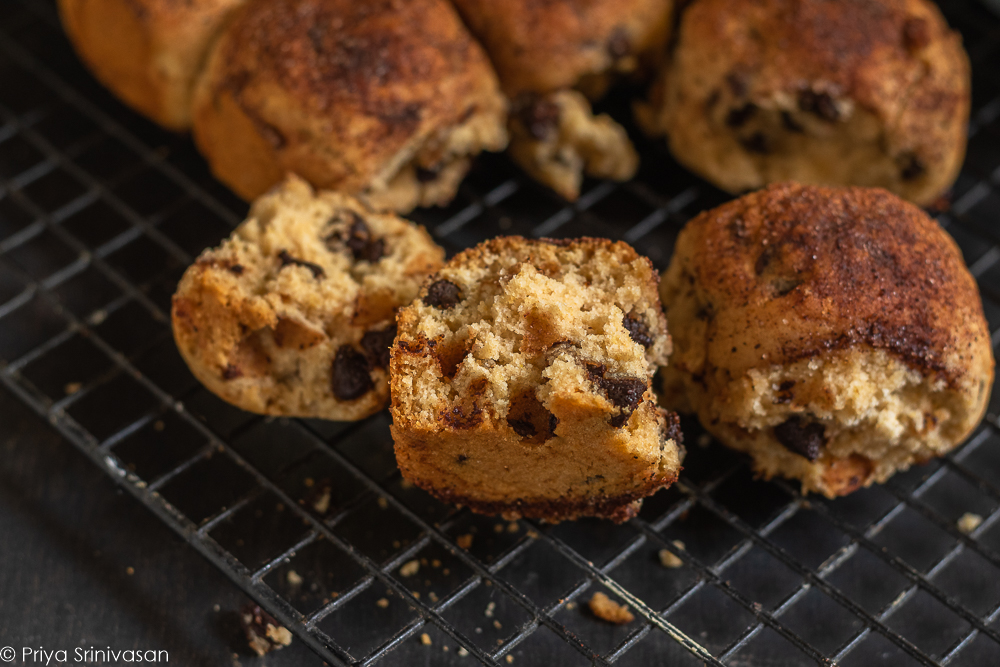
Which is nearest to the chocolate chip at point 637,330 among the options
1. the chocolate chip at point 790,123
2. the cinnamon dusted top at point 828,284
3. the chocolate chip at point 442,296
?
the cinnamon dusted top at point 828,284

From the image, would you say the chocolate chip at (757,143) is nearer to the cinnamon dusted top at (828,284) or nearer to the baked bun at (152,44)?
the cinnamon dusted top at (828,284)

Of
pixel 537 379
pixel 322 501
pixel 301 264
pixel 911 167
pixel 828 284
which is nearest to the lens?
pixel 537 379

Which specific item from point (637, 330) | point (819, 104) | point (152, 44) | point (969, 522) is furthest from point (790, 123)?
point (152, 44)

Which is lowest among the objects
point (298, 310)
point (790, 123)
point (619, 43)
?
point (298, 310)

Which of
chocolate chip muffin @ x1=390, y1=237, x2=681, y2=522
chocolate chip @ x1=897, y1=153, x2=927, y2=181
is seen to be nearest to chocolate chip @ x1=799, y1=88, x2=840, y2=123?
chocolate chip @ x1=897, y1=153, x2=927, y2=181

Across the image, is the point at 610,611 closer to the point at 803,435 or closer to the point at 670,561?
the point at 670,561

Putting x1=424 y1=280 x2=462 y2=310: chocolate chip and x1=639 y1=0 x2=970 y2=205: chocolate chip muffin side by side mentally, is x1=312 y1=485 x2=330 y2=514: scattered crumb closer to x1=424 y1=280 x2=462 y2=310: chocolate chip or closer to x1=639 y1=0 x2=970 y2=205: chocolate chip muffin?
x1=424 y1=280 x2=462 y2=310: chocolate chip

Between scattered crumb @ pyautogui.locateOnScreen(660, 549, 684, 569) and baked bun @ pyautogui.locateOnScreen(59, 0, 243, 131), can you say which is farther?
baked bun @ pyautogui.locateOnScreen(59, 0, 243, 131)
